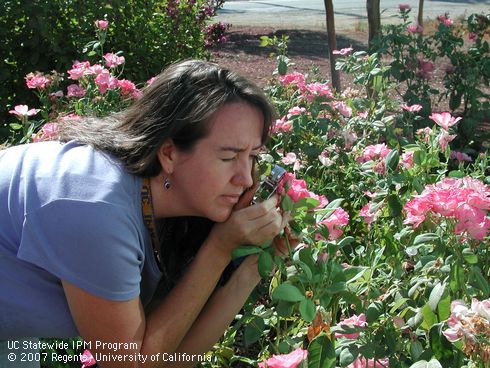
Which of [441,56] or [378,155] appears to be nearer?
[378,155]

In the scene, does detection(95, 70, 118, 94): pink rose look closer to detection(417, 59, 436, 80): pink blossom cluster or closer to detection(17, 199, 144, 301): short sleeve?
detection(17, 199, 144, 301): short sleeve

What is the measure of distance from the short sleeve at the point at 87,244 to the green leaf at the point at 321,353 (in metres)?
0.42

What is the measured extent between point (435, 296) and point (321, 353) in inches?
10.0

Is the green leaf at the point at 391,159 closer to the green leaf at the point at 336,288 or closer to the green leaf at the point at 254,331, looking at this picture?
the green leaf at the point at 254,331

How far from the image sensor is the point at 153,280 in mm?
1894

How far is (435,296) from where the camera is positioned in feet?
5.03

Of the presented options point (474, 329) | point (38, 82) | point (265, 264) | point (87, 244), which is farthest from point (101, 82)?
point (474, 329)

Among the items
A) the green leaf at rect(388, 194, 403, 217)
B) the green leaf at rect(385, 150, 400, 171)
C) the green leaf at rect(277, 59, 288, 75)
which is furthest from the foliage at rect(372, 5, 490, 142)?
the green leaf at rect(388, 194, 403, 217)

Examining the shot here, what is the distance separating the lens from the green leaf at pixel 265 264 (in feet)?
5.25

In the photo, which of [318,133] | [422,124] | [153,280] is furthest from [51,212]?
[422,124]

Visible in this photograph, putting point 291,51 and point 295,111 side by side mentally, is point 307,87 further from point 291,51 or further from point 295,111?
point 291,51

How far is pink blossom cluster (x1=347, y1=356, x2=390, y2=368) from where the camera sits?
5.26ft

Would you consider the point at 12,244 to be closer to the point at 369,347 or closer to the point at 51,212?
the point at 51,212

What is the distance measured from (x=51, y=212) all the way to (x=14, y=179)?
0.20 meters
